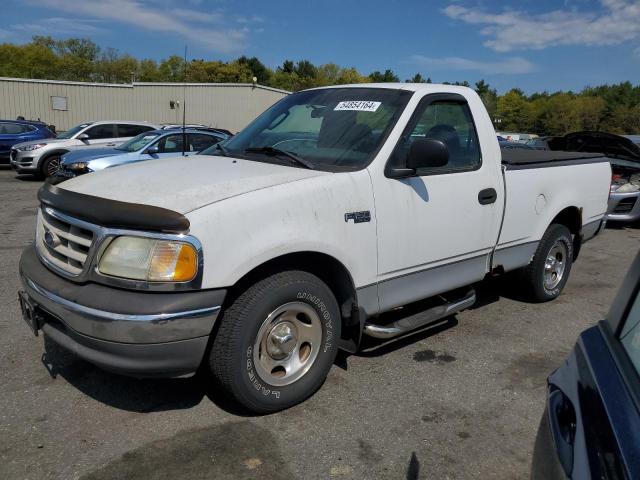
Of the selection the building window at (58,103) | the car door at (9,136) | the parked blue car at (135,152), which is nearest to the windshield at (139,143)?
the parked blue car at (135,152)

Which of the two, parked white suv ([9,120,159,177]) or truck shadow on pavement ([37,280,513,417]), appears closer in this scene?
truck shadow on pavement ([37,280,513,417])

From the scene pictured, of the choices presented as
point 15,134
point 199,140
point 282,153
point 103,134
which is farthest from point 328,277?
point 15,134

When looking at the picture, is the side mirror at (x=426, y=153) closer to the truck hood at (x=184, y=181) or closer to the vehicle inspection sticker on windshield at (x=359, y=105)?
the vehicle inspection sticker on windshield at (x=359, y=105)

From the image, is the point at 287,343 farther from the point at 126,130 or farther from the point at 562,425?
the point at 126,130

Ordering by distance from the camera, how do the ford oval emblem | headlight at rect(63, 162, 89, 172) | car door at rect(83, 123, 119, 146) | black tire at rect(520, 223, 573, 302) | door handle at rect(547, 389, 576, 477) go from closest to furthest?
door handle at rect(547, 389, 576, 477)
the ford oval emblem
black tire at rect(520, 223, 573, 302)
headlight at rect(63, 162, 89, 172)
car door at rect(83, 123, 119, 146)

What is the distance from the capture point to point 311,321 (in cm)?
318

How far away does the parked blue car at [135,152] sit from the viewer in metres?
10.9

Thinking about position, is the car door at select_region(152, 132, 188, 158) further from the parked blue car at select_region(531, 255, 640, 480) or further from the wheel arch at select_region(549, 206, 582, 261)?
the parked blue car at select_region(531, 255, 640, 480)

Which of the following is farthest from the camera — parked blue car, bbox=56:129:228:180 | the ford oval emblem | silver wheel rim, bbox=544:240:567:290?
parked blue car, bbox=56:129:228:180

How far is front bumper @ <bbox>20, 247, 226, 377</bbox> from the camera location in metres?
2.53

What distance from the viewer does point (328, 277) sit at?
3355 millimetres

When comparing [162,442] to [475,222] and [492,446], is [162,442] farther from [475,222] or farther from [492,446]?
[475,222]

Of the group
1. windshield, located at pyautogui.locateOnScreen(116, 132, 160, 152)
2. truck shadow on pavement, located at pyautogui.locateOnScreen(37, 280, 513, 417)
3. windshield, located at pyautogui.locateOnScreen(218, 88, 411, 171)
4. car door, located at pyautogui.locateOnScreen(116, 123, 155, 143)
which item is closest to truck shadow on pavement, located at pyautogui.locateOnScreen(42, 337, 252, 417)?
truck shadow on pavement, located at pyautogui.locateOnScreen(37, 280, 513, 417)

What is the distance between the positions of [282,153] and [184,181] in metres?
0.82
